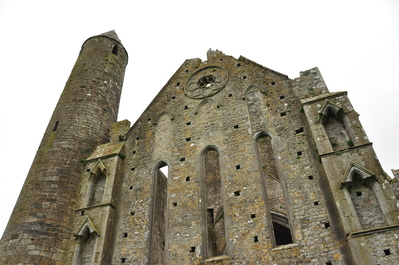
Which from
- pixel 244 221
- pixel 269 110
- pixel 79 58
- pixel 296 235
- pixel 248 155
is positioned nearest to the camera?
pixel 296 235

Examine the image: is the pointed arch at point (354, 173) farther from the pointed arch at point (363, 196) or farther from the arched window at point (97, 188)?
the arched window at point (97, 188)

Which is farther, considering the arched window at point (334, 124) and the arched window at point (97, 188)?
the arched window at point (97, 188)

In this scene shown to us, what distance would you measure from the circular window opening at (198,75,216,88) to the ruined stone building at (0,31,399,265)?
0.17ft

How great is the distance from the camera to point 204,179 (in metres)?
10.4

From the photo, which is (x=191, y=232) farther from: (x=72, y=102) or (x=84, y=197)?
(x=72, y=102)

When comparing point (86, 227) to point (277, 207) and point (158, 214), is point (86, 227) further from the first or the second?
point (277, 207)

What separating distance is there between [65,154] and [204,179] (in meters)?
5.30

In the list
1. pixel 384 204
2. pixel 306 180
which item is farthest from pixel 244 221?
pixel 384 204

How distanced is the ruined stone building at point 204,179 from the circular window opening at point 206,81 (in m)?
0.05

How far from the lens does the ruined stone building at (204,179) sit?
781 centimetres

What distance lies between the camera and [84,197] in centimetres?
1105

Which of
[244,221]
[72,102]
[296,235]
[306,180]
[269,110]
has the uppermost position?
[72,102]

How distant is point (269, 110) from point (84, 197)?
6895 mm

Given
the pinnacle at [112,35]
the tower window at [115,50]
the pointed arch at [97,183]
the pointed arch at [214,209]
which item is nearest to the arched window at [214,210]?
the pointed arch at [214,209]
